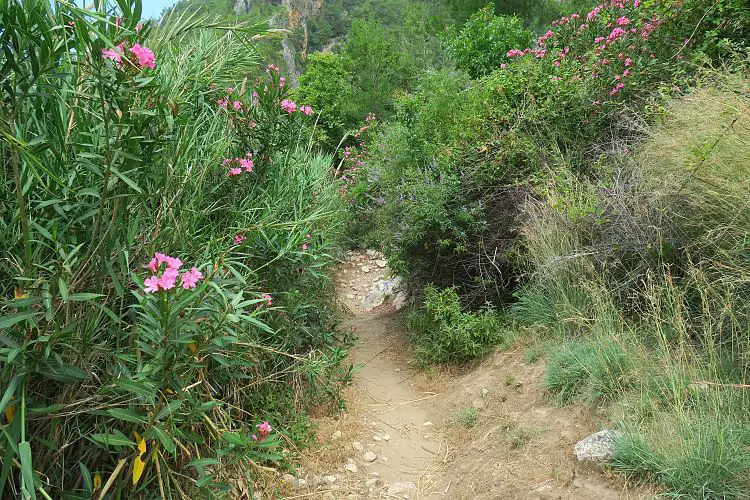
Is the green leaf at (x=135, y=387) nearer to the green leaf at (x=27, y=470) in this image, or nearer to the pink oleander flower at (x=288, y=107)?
the green leaf at (x=27, y=470)

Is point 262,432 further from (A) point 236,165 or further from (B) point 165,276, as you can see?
(A) point 236,165

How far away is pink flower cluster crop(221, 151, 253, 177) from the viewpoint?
404 centimetres

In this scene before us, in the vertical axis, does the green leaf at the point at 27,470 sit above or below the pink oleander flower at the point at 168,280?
below

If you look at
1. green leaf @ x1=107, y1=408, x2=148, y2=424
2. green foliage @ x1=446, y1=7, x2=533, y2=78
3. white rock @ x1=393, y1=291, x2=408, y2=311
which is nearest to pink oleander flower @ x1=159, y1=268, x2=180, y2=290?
green leaf @ x1=107, y1=408, x2=148, y2=424

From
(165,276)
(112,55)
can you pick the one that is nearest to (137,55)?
(112,55)

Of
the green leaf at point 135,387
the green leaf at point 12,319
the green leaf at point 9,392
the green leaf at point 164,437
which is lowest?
the green leaf at point 164,437

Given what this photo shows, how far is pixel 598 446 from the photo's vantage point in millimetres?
3156

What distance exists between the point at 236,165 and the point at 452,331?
244 centimetres

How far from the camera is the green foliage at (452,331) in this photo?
5309mm

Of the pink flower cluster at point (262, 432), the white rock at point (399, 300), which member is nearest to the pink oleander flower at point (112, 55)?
the pink flower cluster at point (262, 432)

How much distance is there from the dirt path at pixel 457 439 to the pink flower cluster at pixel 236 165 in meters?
2.02

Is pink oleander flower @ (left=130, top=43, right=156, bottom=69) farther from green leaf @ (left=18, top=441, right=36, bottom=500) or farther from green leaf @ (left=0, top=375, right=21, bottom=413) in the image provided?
green leaf @ (left=18, top=441, right=36, bottom=500)

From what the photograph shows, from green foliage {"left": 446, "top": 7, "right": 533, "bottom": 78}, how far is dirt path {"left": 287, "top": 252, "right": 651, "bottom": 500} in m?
6.52

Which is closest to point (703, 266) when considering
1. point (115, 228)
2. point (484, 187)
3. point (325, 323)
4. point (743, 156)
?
point (743, 156)
